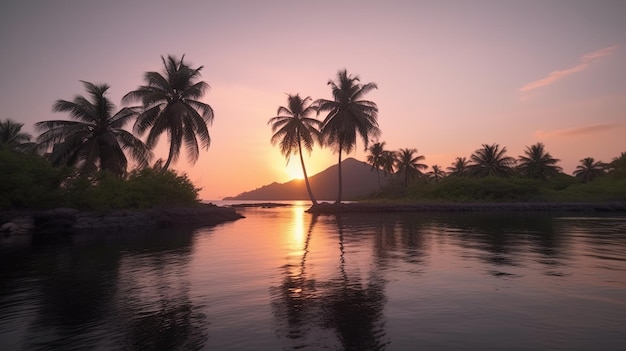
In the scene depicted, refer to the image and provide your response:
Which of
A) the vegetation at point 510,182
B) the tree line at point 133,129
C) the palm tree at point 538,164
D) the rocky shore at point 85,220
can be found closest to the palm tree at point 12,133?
the tree line at point 133,129

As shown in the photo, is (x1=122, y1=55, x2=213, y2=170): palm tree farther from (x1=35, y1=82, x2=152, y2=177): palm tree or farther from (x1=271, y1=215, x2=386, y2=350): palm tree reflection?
(x1=271, y1=215, x2=386, y2=350): palm tree reflection

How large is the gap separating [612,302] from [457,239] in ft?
36.1

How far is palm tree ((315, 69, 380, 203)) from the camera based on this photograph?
45.2 metres

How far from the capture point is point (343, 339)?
5266 mm

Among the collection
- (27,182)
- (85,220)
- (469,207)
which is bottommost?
(469,207)

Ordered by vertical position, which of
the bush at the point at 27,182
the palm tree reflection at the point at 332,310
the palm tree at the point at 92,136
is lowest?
the palm tree reflection at the point at 332,310

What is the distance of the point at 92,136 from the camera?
33875 millimetres

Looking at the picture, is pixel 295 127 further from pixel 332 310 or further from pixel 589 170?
pixel 589 170

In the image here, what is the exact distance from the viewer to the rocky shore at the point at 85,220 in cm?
2458

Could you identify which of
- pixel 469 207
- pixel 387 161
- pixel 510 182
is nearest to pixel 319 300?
pixel 469 207

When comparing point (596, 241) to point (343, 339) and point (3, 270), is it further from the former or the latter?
point (3, 270)

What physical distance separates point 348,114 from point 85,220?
31211mm

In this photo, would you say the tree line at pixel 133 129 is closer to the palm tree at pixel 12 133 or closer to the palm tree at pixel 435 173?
the palm tree at pixel 12 133

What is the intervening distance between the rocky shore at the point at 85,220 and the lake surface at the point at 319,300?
11.9 m
